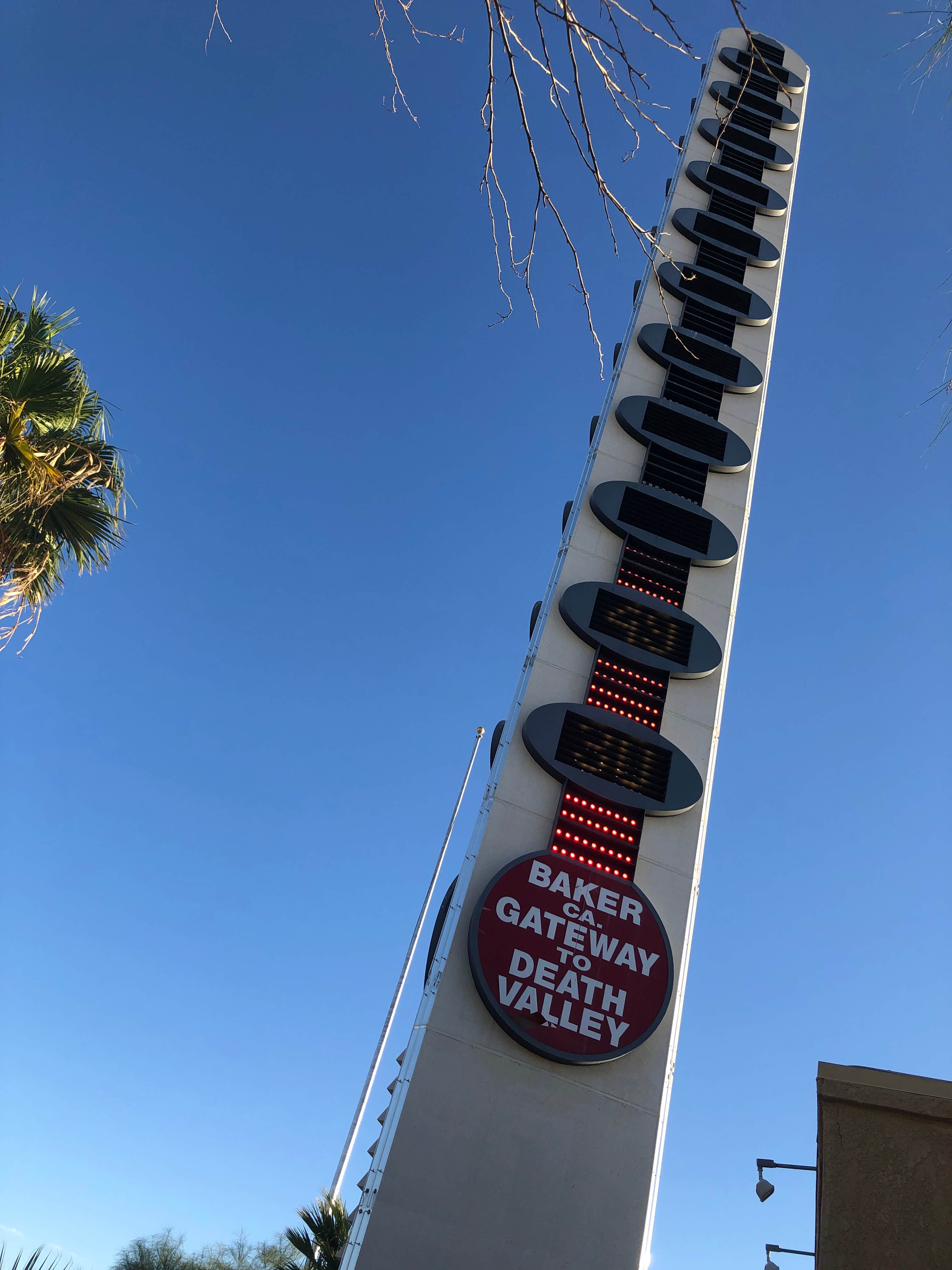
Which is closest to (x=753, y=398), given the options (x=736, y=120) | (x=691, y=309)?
(x=691, y=309)

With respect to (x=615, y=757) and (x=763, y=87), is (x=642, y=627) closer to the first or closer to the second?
(x=615, y=757)

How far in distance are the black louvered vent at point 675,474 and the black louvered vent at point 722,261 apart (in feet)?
21.6

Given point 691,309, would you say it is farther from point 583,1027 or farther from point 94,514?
point 583,1027

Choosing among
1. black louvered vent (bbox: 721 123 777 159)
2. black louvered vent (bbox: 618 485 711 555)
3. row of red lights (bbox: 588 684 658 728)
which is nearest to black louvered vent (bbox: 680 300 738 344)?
black louvered vent (bbox: 618 485 711 555)

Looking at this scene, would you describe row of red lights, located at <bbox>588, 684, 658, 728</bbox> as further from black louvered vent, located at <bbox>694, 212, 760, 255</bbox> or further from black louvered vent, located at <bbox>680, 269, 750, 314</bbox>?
black louvered vent, located at <bbox>694, 212, 760, 255</bbox>

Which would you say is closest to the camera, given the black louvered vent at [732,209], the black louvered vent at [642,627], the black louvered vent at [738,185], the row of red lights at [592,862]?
the row of red lights at [592,862]

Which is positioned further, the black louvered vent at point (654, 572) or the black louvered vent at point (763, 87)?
the black louvered vent at point (763, 87)

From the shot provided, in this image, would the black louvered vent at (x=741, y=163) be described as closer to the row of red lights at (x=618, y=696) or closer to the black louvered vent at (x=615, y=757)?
the row of red lights at (x=618, y=696)

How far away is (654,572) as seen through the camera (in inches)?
662

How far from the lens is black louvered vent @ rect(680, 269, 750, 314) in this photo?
22.0 metres

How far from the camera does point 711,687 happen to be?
1577 centimetres

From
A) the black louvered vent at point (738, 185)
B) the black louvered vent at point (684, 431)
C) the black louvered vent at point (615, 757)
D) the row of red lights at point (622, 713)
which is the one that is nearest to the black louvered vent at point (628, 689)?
the row of red lights at point (622, 713)

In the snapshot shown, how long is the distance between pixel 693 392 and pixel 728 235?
6380mm

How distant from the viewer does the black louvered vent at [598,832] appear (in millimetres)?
13172
